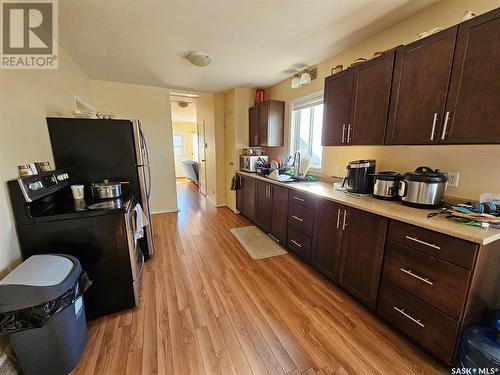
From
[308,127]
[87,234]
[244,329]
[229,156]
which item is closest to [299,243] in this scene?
[244,329]

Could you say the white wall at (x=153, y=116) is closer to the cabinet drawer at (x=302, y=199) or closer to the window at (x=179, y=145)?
the cabinet drawer at (x=302, y=199)

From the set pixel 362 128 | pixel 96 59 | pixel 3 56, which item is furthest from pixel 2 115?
pixel 362 128

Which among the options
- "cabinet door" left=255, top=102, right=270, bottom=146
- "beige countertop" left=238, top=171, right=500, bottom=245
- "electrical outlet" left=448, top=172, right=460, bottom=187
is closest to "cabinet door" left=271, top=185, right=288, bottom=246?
"beige countertop" left=238, top=171, right=500, bottom=245

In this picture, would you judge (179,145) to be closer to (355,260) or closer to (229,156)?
(229,156)


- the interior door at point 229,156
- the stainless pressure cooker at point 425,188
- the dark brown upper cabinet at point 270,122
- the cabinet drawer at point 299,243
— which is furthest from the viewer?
the interior door at point 229,156

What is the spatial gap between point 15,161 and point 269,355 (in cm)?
221

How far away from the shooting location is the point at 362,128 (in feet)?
6.31

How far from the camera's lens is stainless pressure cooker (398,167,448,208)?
1.46 metres

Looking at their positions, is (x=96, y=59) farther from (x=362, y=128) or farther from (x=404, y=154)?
(x=404, y=154)

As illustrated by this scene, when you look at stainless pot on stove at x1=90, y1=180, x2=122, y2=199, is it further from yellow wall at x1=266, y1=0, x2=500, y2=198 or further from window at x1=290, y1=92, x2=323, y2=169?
yellow wall at x1=266, y1=0, x2=500, y2=198

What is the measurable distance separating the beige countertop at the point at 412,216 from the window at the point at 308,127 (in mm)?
1053

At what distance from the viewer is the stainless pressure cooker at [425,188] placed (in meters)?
1.46

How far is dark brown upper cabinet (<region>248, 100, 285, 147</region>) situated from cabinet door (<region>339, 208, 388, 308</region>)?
2.13 meters

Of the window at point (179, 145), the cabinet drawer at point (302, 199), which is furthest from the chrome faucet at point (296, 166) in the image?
the window at point (179, 145)
